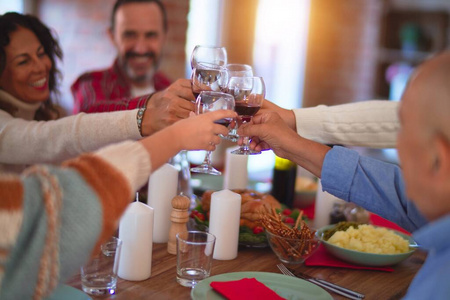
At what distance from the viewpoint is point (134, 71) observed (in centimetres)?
322

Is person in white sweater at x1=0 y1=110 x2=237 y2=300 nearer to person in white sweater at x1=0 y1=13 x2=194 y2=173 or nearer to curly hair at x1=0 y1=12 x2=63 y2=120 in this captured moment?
person in white sweater at x1=0 y1=13 x2=194 y2=173

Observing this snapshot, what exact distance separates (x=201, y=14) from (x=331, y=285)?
3465 mm

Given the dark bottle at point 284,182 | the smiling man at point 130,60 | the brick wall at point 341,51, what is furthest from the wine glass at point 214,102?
the brick wall at point 341,51

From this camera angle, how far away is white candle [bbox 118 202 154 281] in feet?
4.26

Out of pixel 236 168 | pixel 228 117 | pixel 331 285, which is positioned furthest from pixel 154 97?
pixel 331 285

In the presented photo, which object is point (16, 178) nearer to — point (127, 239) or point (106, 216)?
point (106, 216)

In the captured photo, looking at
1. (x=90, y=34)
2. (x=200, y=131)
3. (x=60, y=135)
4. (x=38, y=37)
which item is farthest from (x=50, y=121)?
(x=90, y=34)

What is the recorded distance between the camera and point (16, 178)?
85cm

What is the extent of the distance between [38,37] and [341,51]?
4.68m

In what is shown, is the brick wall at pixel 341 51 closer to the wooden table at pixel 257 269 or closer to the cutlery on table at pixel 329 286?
the wooden table at pixel 257 269

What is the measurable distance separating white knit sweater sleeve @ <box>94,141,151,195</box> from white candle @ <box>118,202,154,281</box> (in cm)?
39

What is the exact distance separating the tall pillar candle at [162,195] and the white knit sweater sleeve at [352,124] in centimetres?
51

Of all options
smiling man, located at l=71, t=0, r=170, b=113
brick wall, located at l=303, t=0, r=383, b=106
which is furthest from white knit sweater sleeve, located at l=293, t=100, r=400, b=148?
brick wall, located at l=303, t=0, r=383, b=106

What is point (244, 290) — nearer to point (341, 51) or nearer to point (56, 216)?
point (56, 216)
